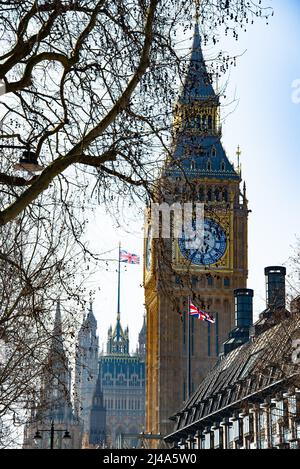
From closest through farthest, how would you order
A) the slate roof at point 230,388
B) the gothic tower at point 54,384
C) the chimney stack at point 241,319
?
the gothic tower at point 54,384, the slate roof at point 230,388, the chimney stack at point 241,319

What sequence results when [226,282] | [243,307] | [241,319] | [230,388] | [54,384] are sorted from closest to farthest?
[54,384]
[230,388]
[241,319]
[243,307]
[226,282]

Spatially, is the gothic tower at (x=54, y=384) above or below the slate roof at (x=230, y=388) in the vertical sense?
below

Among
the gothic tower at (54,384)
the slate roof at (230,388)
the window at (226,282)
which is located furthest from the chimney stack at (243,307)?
the gothic tower at (54,384)

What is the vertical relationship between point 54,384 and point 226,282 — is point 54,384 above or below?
below

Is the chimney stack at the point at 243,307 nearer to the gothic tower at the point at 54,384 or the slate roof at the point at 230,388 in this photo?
the slate roof at the point at 230,388

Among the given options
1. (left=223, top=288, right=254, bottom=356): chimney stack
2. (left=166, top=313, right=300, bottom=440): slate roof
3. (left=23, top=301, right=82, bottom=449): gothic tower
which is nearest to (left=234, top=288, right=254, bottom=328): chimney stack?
(left=223, top=288, right=254, bottom=356): chimney stack

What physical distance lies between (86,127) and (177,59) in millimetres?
1458

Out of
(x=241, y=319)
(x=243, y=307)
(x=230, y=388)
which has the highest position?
(x=243, y=307)

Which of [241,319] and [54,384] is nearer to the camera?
[54,384]

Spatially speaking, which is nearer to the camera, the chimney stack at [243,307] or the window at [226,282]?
the chimney stack at [243,307]

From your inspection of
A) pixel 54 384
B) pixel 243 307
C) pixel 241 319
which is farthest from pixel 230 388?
pixel 54 384

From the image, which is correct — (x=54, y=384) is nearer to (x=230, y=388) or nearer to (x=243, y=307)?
(x=230, y=388)
